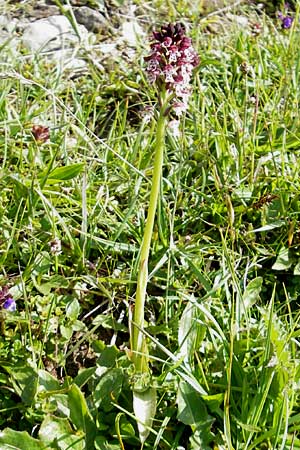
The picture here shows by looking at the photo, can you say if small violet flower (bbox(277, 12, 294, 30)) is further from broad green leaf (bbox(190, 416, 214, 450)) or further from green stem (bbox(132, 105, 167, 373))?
broad green leaf (bbox(190, 416, 214, 450))

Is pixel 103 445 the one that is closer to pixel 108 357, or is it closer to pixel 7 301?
pixel 108 357

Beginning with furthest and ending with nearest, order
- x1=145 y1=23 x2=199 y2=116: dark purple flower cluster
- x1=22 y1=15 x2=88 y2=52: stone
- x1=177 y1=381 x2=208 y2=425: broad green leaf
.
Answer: x1=22 y1=15 x2=88 y2=52: stone < x1=177 y1=381 x2=208 y2=425: broad green leaf < x1=145 y1=23 x2=199 y2=116: dark purple flower cluster

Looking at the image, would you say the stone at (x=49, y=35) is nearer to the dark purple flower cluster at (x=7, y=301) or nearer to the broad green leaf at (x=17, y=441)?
the dark purple flower cluster at (x=7, y=301)

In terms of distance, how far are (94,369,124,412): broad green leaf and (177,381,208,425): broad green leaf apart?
0.53 feet

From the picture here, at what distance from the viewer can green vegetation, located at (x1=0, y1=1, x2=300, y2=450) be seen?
73.8 inches

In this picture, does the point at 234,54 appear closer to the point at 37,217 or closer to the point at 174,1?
the point at 174,1

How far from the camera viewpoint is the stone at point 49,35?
3.41 meters

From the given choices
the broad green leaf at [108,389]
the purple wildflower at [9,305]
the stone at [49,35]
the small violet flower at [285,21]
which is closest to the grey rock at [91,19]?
the stone at [49,35]

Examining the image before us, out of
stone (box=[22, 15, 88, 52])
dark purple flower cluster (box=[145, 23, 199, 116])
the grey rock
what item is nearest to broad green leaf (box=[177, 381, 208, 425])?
dark purple flower cluster (box=[145, 23, 199, 116])

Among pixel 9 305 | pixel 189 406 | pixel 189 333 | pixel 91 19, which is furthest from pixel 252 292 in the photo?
pixel 91 19

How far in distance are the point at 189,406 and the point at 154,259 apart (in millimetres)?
624

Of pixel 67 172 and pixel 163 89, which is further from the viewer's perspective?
pixel 67 172

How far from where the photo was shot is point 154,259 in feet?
7.82

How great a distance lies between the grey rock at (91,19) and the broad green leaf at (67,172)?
1.37 m
